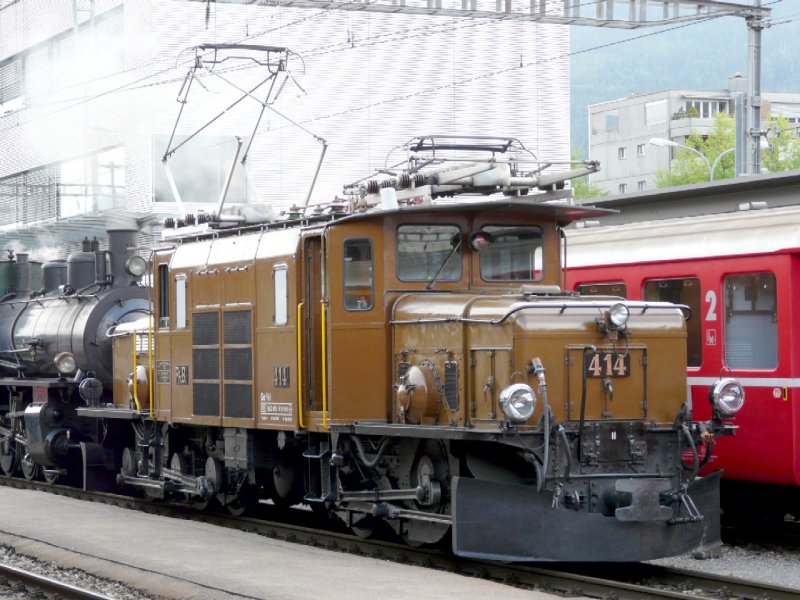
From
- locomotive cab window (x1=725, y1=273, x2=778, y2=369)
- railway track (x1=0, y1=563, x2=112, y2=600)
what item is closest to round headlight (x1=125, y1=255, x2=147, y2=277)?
railway track (x1=0, y1=563, x2=112, y2=600)

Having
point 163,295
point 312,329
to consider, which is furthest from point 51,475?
point 312,329

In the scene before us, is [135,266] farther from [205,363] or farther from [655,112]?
[655,112]

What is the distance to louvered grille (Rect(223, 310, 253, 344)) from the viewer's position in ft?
47.5

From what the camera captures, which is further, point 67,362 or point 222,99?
point 222,99

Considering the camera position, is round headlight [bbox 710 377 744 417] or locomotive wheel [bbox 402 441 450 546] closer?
round headlight [bbox 710 377 744 417]

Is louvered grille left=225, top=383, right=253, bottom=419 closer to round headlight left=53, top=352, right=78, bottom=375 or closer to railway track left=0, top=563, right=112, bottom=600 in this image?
railway track left=0, top=563, right=112, bottom=600

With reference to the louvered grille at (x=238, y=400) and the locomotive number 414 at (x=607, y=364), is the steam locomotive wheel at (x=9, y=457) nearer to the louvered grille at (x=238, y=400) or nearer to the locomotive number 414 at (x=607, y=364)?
the louvered grille at (x=238, y=400)

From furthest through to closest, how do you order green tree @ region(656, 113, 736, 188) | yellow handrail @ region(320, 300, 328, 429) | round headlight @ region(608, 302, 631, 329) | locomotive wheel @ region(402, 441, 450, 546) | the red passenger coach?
green tree @ region(656, 113, 736, 188) < the red passenger coach < yellow handrail @ region(320, 300, 328, 429) < locomotive wheel @ region(402, 441, 450, 546) < round headlight @ region(608, 302, 631, 329)

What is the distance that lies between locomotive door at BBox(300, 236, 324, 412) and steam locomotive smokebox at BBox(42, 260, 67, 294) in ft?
32.9

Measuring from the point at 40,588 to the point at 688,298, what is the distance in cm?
712

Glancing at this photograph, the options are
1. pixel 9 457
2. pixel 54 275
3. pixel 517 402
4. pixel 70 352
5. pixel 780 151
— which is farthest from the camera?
pixel 780 151

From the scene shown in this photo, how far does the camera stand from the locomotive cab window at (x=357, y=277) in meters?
12.8

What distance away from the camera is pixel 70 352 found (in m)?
19.8

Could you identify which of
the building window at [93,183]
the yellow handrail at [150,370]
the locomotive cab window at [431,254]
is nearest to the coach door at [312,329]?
the locomotive cab window at [431,254]
